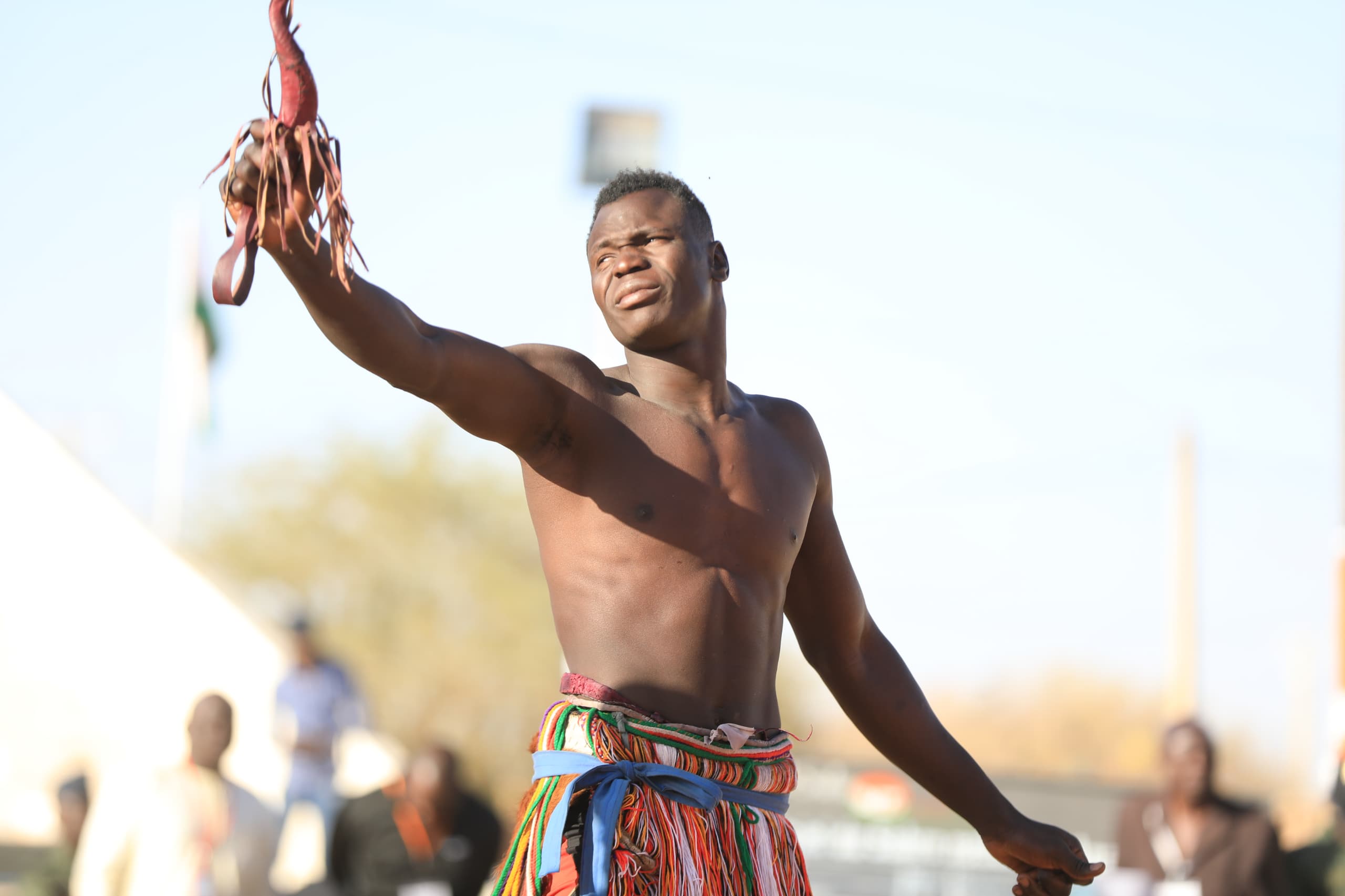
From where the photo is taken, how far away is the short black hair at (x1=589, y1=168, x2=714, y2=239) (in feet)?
10.3

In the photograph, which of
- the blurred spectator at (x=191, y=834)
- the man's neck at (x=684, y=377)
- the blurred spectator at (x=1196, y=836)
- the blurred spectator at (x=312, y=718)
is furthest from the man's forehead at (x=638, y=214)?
the blurred spectator at (x=312, y=718)

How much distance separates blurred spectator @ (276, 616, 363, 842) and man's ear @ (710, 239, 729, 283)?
850 cm

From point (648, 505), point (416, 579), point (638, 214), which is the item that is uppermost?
point (638, 214)

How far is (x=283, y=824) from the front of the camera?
10.6m

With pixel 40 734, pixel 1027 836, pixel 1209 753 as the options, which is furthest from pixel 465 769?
pixel 1027 836

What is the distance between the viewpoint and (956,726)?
4928 cm

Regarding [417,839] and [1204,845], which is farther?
[417,839]

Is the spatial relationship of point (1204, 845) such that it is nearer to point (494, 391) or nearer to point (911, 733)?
point (911, 733)

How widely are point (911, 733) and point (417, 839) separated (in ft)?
18.9

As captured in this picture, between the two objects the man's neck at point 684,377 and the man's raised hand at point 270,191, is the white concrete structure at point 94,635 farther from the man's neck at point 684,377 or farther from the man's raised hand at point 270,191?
the man's raised hand at point 270,191

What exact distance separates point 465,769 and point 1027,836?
25618 mm

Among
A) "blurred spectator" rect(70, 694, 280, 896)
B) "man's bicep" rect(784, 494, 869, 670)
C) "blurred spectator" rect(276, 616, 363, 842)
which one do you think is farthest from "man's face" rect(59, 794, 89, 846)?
"man's bicep" rect(784, 494, 869, 670)

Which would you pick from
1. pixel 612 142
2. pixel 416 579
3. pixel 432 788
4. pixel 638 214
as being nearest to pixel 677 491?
pixel 638 214

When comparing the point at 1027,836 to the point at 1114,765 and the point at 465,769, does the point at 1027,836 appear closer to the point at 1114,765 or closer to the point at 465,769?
the point at 465,769
